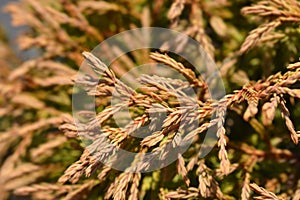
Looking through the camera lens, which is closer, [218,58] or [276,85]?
[276,85]

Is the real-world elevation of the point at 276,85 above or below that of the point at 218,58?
below

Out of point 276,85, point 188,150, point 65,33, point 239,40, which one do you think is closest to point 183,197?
point 188,150

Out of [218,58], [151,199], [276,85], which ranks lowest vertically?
[151,199]

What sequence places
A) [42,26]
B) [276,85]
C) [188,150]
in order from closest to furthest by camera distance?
[276,85]
[188,150]
[42,26]

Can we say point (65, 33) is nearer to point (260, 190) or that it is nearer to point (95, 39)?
point (95, 39)

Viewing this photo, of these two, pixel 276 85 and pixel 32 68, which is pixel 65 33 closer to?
pixel 32 68

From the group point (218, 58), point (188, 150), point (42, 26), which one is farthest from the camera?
point (42, 26)
